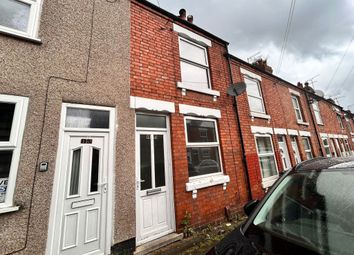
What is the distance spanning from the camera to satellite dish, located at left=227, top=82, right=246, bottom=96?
584cm

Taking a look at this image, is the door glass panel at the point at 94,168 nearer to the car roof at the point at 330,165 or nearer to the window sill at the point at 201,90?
the window sill at the point at 201,90

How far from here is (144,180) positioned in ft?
13.1

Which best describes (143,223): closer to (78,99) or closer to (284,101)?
(78,99)

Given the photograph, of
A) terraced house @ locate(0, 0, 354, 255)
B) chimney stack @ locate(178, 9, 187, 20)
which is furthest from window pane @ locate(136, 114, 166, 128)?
chimney stack @ locate(178, 9, 187, 20)

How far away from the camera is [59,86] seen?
3.34 metres

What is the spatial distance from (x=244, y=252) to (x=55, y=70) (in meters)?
4.06

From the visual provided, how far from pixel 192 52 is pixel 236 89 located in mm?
1942

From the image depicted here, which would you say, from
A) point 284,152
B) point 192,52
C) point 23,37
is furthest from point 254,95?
point 23,37

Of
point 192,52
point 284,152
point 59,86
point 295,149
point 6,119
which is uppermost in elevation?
point 192,52

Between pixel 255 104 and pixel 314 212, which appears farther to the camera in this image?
pixel 255 104

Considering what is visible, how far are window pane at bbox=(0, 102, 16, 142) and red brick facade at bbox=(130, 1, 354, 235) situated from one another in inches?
87.1

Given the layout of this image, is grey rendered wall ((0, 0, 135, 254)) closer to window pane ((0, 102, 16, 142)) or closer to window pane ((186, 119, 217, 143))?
window pane ((0, 102, 16, 142))

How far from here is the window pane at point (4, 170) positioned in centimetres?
268

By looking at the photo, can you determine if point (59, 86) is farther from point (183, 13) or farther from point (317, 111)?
point (317, 111)
